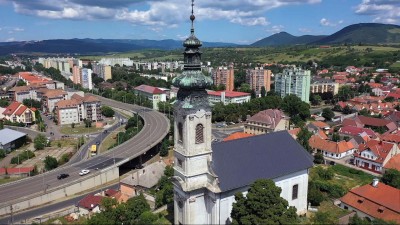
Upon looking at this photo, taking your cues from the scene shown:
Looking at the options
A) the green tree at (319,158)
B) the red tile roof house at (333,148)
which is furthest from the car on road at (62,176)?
the red tile roof house at (333,148)

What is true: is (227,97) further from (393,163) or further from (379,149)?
(393,163)

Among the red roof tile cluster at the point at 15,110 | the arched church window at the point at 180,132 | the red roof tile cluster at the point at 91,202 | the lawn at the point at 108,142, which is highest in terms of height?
the arched church window at the point at 180,132

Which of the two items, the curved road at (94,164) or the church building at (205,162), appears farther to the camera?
the curved road at (94,164)

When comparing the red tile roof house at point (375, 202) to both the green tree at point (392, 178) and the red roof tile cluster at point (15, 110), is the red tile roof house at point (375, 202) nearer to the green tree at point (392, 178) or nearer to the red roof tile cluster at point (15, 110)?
the green tree at point (392, 178)

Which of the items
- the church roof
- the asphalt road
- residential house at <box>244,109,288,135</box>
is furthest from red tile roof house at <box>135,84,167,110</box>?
the church roof

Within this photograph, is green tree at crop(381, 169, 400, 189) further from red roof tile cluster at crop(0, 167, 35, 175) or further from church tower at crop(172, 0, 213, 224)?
red roof tile cluster at crop(0, 167, 35, 175)

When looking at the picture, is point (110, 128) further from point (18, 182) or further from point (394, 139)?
point (394, 139)
